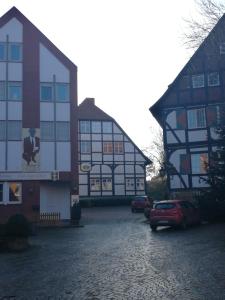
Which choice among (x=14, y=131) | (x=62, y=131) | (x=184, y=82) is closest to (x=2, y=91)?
(x=14, y=131)

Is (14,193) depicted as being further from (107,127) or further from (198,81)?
(107,127)

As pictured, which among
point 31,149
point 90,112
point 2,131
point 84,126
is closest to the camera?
point 2,131

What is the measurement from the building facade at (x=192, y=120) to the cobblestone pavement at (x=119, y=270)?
14835mm

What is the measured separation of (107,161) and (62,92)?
23.0m

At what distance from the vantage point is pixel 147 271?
10953mm

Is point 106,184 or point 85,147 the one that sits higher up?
point 85,147

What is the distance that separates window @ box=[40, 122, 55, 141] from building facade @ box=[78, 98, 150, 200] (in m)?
21.5

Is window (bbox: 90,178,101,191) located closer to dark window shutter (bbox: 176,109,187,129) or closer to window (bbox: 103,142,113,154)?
window (bbox: 103,142,113,154)

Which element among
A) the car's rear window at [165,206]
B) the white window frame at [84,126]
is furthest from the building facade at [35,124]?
the white window frame at [84,126]

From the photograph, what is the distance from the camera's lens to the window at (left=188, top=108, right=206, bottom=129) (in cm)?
A: 3319

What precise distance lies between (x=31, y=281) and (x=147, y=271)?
2.82 m

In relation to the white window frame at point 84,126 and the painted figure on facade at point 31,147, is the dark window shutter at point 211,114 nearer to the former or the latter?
the painted figure on facade at point 31,147

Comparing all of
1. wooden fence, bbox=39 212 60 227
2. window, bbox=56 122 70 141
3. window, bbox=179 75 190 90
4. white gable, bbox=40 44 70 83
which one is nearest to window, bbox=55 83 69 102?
white gable, bbox=40 44 70 83

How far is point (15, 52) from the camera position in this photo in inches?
1337
